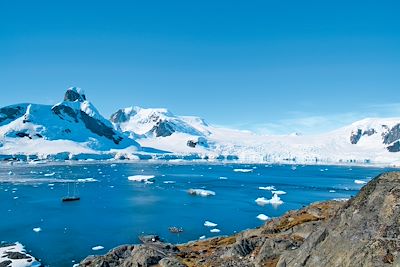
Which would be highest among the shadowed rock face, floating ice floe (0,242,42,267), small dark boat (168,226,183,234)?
the shadowed rock face

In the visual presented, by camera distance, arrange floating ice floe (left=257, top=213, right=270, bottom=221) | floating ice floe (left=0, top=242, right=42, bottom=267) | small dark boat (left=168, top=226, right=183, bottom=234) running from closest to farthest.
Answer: floating ice floe (left=0, top=242, right=42, bottom=267) → small dark boat (left=168, top=226, right=183, bottom=234) → floating ice floe (left=257, top=213, right=270, bottom=221)

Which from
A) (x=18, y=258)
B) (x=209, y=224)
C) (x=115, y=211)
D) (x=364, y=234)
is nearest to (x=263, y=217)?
(x=209, y=224)

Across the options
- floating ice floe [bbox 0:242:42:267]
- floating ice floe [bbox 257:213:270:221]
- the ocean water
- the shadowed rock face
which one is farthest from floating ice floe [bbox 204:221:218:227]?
the shadowed rock face

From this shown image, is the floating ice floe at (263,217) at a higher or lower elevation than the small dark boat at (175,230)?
higher

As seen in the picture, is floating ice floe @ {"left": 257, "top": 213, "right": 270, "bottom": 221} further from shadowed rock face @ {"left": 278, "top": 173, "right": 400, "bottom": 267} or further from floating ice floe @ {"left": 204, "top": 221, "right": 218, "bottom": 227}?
shadowed rock face @ {"left": 278, "top": 173, "right": 400, "bottom": 267}

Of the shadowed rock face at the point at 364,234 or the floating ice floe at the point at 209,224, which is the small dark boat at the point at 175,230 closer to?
the floating ice floe at the point at 209,224

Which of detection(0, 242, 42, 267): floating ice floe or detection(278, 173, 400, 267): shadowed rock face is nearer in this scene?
detection(278, 173, 400, 267): shadowed rock face

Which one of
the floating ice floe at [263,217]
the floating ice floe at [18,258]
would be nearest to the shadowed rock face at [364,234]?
the floating ice floe at [18,258]

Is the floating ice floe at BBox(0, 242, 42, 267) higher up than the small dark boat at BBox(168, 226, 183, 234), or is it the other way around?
the floating ice floe at BBox(0, 242, 42, 267)

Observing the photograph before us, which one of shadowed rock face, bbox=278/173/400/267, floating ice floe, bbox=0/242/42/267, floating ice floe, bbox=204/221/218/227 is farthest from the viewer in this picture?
floating ice floe, bbox=204/221/218/227

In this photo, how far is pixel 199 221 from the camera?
273 feet

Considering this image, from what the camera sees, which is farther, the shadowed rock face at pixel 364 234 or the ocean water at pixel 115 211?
the ocean water at pixel 115 211

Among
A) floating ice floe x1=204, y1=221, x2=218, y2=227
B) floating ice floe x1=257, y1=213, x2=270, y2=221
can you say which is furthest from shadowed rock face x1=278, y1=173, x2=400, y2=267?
floating ice floe x1=257, y1=213, x2=270, y2=221

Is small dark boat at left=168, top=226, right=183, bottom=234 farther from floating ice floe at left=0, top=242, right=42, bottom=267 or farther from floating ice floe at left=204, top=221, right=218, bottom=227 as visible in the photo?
floating ice floe at left=0, top=242, right=42, bottom=267
